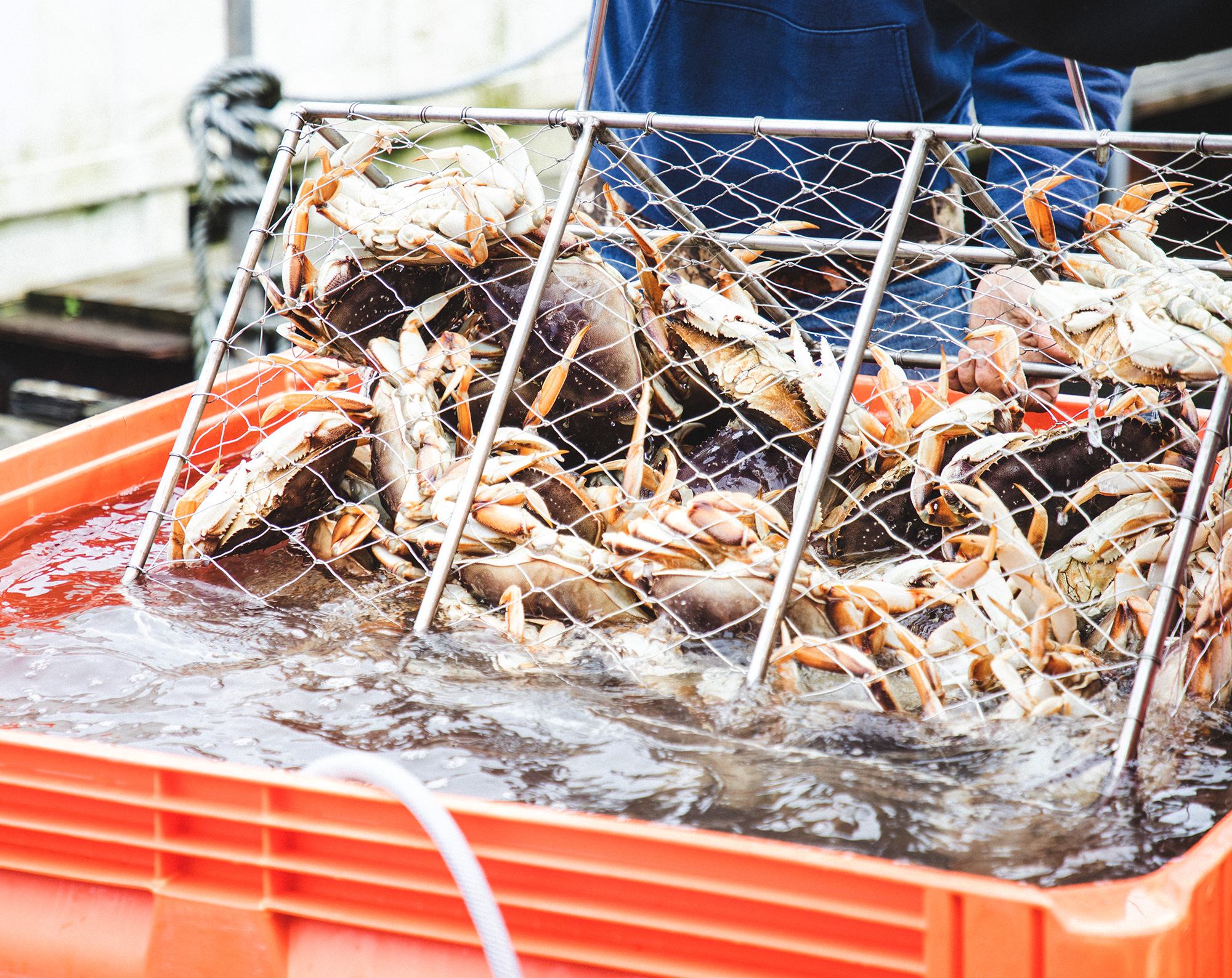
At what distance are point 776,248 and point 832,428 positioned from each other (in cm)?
68

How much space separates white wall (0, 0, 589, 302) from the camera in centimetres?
517

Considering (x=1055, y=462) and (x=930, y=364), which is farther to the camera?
(x=930, y=364)

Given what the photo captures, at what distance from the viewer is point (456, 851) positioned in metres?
0.90

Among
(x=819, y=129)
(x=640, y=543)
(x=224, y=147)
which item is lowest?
(x=640, y=543)

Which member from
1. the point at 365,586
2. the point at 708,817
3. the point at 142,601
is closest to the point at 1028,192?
the point at 708,817

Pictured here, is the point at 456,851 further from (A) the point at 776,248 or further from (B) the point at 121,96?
(B) the point at 121,96

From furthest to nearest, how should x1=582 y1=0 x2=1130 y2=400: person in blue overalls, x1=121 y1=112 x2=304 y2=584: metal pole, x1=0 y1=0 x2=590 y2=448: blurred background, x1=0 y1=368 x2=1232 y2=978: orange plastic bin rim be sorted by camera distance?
x1=0 y1=0 x2=590 y2=448: blurred background → x1=582 y1=0 x2=1130 y2=400: person in blue overalls → x1=121 y1=112 x2=304 y2=584: metal pole → x1=0 y1=368 x2=1232 y2=978: orange plastic bin rim

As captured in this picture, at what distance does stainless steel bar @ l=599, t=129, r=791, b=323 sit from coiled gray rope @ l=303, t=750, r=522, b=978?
1.05 meters

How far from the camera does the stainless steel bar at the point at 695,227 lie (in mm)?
1759

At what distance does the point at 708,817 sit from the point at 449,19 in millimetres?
7156

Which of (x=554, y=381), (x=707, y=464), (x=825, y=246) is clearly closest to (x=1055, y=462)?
(x=707, y=464)

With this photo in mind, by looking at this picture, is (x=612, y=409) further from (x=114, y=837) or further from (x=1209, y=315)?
(x=114, y=837)

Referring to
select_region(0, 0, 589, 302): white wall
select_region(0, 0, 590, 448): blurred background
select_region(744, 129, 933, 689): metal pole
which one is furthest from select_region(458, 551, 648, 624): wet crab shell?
select_region(0, 0, 589, 302): white wall

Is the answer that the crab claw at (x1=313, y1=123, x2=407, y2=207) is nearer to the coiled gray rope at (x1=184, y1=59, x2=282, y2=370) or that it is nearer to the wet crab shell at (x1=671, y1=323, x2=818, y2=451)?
the wet crab shell at (x1=671, y1=323, x2=818, y2=451)
